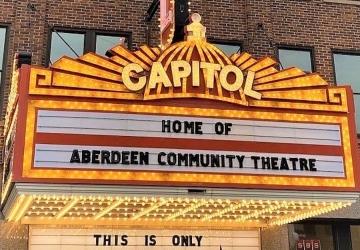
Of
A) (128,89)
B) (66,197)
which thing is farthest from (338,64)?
(66,197)

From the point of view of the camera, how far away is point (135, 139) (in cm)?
926

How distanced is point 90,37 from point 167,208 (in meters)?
4.93

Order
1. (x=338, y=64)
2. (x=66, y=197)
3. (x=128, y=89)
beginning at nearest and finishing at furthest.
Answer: (x=66, y=197) → (x=128, y=89) → (x=338, y=64)

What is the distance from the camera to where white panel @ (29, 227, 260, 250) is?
11.8 metres

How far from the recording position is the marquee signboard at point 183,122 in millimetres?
8930

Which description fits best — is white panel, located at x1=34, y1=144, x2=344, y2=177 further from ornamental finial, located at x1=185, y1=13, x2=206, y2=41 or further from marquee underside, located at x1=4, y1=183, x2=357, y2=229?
ornamental finial, located at x1=185, y1=13, x2=206, y2=41

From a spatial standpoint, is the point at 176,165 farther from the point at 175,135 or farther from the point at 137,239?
the point at 137,239

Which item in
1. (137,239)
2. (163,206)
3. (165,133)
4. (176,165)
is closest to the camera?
(176,165)

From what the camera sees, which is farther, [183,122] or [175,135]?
[183,122]

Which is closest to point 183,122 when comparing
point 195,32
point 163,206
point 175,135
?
point 175,135

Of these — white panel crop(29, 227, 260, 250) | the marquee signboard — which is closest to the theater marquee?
the marquee signboard

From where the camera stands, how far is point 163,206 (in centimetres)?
1072

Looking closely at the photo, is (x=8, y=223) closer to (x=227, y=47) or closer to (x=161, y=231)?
(x=161, y=231)

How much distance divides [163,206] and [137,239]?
79.7 inches
